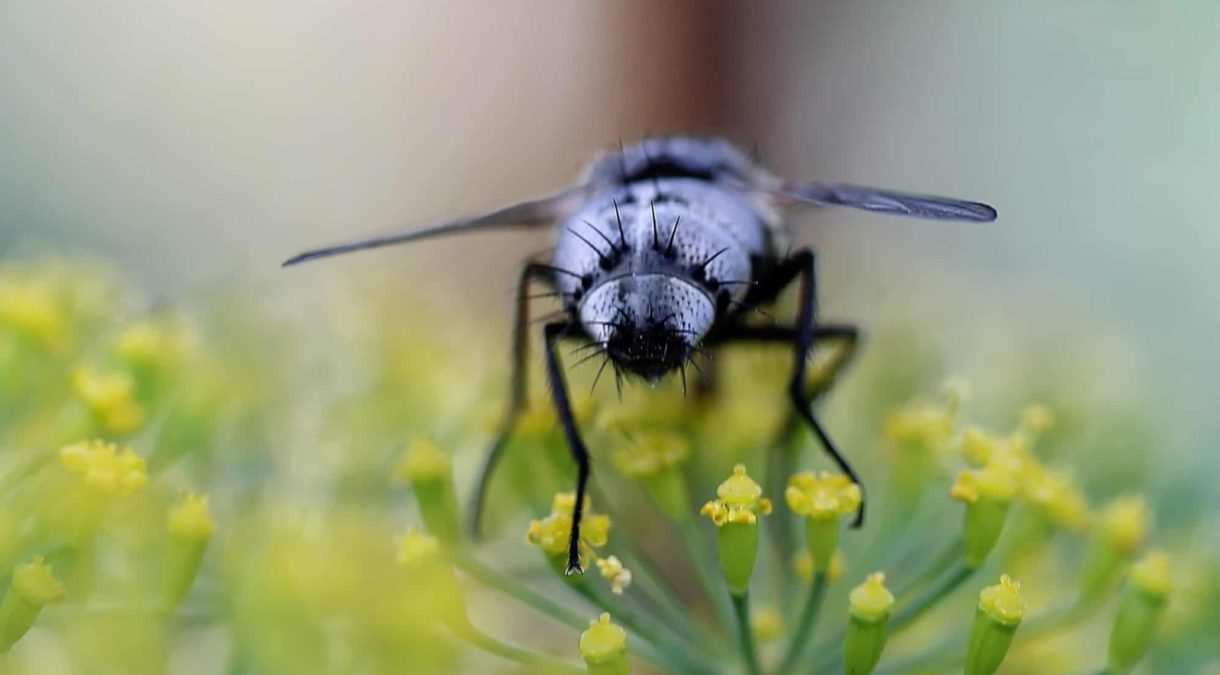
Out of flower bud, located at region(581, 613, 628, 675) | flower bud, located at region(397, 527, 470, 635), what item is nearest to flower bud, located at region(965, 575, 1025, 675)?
flower bud, located at region(581, 613, 628, 675)

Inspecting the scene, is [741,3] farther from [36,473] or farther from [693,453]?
[36,473]

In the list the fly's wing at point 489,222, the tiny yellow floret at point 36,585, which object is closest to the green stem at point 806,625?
the fly's wing at point 489,222

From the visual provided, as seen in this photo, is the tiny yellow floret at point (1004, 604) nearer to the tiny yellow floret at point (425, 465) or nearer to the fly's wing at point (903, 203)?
the fly's wing at point (903, 203)

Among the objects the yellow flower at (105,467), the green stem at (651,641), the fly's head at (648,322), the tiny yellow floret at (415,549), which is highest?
the fly's head at (648,322)

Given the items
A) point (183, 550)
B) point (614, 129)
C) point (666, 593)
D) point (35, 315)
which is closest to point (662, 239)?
point (666, 593)

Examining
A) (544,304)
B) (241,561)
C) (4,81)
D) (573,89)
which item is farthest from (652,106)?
(241,561)

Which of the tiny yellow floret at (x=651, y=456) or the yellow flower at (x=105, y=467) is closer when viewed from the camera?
the yellow flower at (x=105, y=467)

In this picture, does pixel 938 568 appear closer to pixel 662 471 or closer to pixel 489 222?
pixel 662 471

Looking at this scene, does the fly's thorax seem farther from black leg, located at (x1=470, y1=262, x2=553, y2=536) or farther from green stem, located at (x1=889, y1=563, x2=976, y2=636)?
green stem, located at (x1=889, y1=563, x2=976, y2=636)
